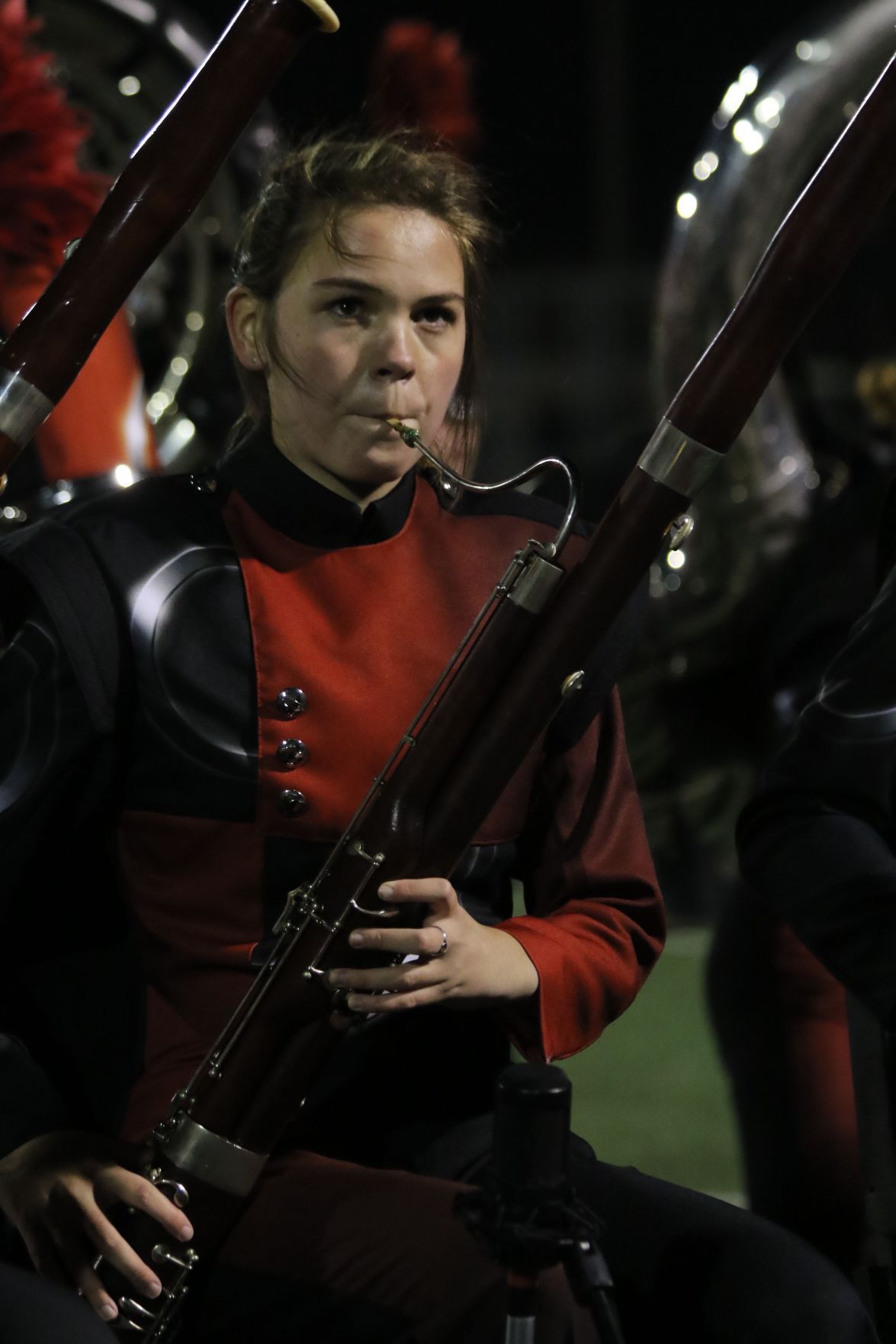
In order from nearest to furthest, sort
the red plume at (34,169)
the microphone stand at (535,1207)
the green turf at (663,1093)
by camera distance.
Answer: the microphone stand at (535,1207) < the red plume at (34,169) < the green turf at (663,1093)

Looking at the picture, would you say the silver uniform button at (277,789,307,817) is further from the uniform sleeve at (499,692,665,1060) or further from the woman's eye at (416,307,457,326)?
the woman's eye at (416,307,457,326)

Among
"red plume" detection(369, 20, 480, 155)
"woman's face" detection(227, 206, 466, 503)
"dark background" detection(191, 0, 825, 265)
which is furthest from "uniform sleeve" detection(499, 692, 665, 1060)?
"dark background" detection(191, 0, 825, 265)

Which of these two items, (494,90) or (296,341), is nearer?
(296,341)

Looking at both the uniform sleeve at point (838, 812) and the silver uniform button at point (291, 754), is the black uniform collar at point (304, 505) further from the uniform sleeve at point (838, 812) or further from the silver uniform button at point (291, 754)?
the uniform sleeve at point (838, 812)

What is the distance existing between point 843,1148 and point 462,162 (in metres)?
0.84

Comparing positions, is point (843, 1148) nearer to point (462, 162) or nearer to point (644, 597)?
point (644, 597)

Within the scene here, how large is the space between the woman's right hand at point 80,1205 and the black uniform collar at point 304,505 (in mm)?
384

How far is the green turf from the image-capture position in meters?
2.23

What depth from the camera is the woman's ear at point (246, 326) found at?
117 cm

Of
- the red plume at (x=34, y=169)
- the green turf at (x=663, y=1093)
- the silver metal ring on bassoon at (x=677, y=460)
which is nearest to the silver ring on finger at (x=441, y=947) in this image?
the silver metal ring on bassoon at (x=677, y=460)

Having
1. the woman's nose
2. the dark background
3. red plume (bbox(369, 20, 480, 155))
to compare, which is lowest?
the woman's nose

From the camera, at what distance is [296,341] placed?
1.13 meters

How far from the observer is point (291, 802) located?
1.08 meters

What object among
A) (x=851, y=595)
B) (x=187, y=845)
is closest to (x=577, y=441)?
Result: (x=851, y=595)
